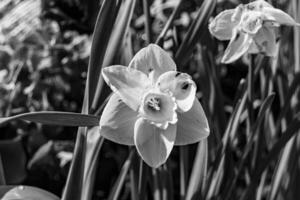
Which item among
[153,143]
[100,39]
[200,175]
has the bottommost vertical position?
[200,175]

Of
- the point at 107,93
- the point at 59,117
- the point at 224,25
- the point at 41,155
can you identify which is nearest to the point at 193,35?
the point at 224,25

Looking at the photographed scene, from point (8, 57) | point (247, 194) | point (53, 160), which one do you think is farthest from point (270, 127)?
point (8, 57)

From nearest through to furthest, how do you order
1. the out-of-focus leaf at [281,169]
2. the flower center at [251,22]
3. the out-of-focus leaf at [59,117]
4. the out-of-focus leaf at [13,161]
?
1. the out-of-focus leaf at [59,117]
2. the flower center at [251,22]
3. the out-of-focus leaf at [281,169]
4. the out-of-focus leaf at [13,161]

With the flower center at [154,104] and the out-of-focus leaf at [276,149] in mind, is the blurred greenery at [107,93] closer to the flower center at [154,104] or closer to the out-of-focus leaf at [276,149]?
the out-of-focus leaf at [276,149]

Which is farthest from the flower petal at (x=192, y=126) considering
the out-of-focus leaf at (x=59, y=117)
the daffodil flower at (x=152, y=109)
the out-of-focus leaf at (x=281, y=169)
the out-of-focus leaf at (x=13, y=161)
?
the out-of-focus leaf at (x=13, y=161)

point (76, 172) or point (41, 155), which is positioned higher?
point (76, 172)

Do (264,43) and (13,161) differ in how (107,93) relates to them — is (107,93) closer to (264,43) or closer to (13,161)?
(264,43)

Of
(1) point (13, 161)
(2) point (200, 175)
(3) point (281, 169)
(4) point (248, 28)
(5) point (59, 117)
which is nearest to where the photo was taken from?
(5) point (59, 117)
